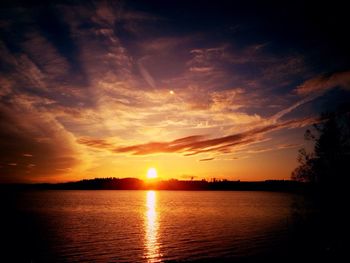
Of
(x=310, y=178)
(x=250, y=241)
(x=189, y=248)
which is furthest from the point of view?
(x=310, y=178)

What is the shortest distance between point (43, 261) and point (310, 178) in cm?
5055

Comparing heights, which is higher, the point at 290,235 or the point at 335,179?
the point at 335,179

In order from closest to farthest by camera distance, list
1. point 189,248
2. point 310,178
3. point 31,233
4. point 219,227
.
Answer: point 189,248 < point 310,178 < point 31,233 < point 219,227

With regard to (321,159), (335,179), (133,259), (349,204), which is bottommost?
(133,259)

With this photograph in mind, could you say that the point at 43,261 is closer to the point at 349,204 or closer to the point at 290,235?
the point at 290,235

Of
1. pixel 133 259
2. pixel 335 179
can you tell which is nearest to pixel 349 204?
pixel 335 179

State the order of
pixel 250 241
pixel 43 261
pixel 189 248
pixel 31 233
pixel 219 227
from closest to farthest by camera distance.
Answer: pixel 43 261 < pixel 189 248 < pixel 250 241 < pixel 31 233 < pixel 219 227

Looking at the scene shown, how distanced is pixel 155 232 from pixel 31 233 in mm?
27477

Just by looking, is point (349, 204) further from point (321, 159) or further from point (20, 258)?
point (20, 258)

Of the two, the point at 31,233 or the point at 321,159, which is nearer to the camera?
the point at 321,159

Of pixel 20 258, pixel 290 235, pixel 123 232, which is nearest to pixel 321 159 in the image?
pixel 290 235

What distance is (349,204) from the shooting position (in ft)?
163

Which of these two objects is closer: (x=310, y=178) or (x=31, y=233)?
(x=310, y=178)

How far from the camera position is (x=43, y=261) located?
130ft
